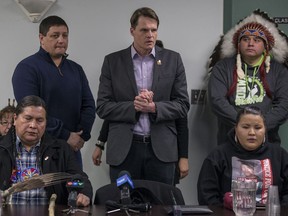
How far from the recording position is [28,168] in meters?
2.73

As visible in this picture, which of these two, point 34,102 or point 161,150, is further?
point 161,150

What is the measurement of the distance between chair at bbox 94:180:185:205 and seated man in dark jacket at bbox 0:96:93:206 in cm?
14

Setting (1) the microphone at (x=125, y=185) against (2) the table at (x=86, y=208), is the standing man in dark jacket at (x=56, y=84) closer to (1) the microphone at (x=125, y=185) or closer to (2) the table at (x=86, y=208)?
(2) the table at (x=86, y=208)

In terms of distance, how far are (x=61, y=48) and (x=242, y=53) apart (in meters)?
1.28

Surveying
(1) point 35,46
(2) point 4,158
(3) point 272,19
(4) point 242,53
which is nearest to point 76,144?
(2) point 4,158

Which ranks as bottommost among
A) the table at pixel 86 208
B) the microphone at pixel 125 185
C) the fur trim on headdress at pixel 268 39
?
the table at pixel 86 208

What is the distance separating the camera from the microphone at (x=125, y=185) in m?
2.16

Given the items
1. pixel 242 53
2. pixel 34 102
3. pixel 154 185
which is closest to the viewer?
pixel 154 185

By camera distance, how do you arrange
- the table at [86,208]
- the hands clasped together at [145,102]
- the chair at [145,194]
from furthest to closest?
the hands clasped together at [145,102] → the chair at [145,194] → the table at [86,208]

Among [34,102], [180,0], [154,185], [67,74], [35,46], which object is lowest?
[154,185]

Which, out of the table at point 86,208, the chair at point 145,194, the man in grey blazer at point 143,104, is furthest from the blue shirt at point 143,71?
the table at point 86,208

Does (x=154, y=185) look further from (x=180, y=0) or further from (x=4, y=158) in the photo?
(x=180, y=0)

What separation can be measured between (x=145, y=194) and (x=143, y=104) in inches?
31.9

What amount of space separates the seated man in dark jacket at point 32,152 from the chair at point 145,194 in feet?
0.46
